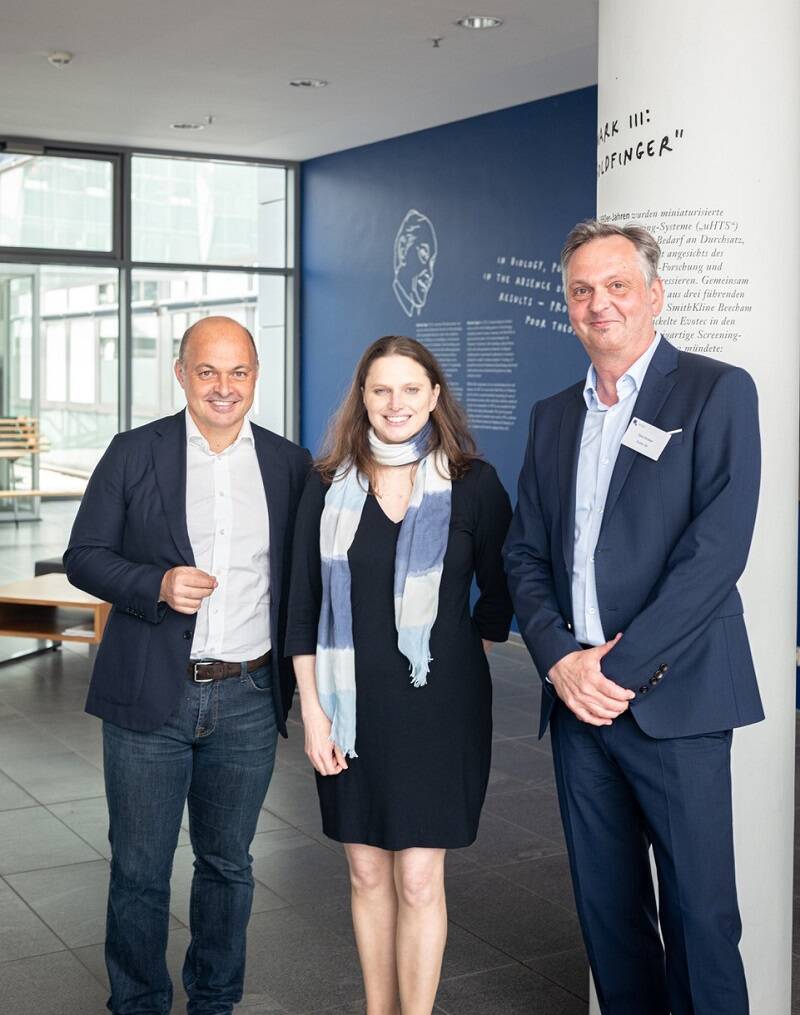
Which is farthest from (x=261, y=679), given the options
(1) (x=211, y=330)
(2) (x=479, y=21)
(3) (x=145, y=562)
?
(2) (x=479, y=21)

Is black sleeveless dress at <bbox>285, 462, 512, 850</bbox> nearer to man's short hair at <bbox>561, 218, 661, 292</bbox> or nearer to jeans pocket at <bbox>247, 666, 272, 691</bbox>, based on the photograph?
jeans pocket at <bbox>247, 666, 272, 691</bbox>

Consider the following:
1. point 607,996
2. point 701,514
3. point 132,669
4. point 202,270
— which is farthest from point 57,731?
point 202,270

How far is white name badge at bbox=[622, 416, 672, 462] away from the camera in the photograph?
2.36 metres

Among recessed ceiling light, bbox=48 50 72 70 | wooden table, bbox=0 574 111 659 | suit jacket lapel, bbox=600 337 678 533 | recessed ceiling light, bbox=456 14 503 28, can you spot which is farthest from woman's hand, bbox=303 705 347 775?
recessed ceiling light, bbox=48 50 72 70

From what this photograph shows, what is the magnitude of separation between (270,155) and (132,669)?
849cm

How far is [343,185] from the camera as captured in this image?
10219 millimetres

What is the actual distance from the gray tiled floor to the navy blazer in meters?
1.00

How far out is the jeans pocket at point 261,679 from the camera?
2750 millimetres

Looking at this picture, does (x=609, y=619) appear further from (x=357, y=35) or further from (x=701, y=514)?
(x=357, y=35)

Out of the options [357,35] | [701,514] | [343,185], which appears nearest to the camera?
[701,514]

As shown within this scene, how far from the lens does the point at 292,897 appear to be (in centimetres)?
401

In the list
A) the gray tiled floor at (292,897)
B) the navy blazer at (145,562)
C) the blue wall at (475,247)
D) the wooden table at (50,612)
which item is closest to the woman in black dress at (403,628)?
the navy blazer at (145,562)

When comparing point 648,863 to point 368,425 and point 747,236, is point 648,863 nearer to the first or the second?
point 368,425

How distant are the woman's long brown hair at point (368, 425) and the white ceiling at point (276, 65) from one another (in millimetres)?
3901
